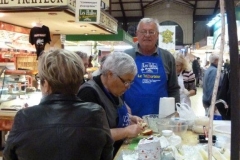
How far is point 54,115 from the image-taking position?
1.48 metres

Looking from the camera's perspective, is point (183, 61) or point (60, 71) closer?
point (60, 71)

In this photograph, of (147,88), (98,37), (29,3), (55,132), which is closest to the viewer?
(55,132)

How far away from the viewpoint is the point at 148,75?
316 cm

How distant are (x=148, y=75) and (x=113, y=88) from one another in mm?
921

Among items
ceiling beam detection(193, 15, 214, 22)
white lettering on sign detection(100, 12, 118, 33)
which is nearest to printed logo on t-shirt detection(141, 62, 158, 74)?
white lettering on sign detection(100, 12, 118, 33)

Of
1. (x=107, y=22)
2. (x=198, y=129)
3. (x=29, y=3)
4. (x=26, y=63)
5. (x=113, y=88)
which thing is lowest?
(x=198, y=129)

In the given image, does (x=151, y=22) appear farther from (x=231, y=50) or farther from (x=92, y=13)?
(x=231, y=50)

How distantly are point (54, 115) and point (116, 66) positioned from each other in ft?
2.81

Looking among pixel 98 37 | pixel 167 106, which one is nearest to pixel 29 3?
pixel 167 106

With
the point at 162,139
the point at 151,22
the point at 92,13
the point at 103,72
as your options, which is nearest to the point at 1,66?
the point at 92,13

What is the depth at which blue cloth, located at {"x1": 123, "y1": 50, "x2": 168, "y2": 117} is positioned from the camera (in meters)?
3.13

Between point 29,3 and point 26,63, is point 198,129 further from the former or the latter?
point 26,63

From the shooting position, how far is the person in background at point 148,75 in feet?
10.3

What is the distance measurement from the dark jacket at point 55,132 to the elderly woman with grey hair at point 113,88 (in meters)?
0.64
